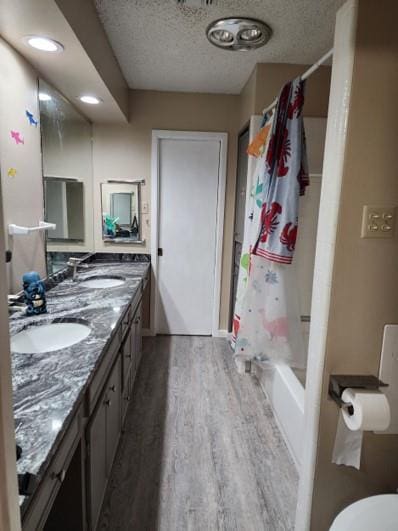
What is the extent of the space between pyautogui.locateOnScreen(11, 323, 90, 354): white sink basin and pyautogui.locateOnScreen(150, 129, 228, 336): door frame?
1.92 metres

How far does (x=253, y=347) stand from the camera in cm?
222

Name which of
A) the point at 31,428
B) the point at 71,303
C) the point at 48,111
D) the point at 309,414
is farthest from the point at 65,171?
the point at 309,414

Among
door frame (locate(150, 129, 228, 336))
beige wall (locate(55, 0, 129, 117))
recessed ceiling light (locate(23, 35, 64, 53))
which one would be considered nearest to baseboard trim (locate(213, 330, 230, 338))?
door frame (locate(150, 129, 228, 336))

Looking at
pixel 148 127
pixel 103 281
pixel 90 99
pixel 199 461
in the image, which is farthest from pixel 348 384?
pixel 148 127

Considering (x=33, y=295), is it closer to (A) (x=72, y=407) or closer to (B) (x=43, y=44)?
(A) (x=72, y=407)

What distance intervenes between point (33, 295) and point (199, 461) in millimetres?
1312

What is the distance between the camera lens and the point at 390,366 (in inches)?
48.2

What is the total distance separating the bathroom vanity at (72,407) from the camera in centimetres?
84

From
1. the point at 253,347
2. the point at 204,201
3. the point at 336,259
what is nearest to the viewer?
the point at 336,259

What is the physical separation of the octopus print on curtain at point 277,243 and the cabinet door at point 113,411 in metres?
0.83

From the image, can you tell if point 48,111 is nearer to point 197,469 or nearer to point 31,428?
point 31,428

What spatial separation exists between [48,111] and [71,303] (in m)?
1.29

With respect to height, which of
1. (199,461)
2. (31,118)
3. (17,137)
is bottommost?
(199,461)

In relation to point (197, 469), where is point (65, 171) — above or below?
above
